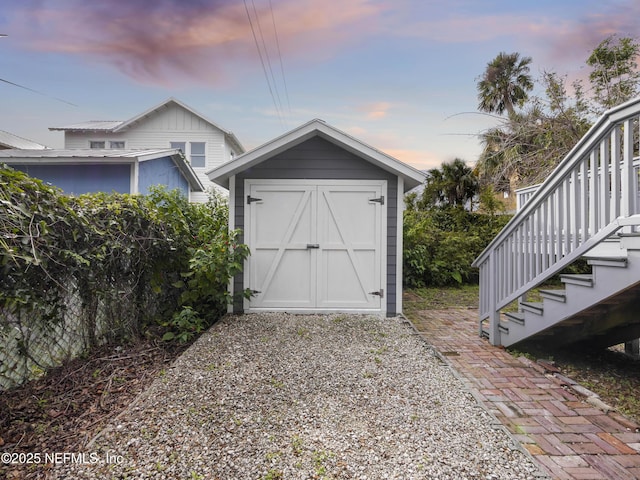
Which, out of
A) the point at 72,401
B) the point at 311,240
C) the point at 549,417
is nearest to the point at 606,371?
the point at 549,417

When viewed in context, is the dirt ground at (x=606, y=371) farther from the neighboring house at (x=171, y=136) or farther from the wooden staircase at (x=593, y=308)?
the neighboring house at (x=171, y=136)

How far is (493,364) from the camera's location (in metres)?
3.40

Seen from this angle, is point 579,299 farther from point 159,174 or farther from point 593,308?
point 159,174

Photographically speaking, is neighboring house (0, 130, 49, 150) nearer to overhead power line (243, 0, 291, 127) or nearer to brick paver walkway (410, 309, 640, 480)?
overhead power line (243, 0, 291, 127)

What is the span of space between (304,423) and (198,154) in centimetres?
1328

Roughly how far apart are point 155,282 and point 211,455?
8.97 feet

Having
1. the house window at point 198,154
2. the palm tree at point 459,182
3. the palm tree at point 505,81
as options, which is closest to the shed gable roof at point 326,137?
the house window at point 198,154

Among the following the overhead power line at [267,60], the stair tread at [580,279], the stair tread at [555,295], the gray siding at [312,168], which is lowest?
the stair tread at [555,295]

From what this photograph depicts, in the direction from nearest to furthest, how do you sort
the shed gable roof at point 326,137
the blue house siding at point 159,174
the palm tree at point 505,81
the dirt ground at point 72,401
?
1. the dirt ground at point 72,401
2. the shed gable roof at point 326,137
3. the blue house siding at point 159,174
4. the palm tree at point 505,81

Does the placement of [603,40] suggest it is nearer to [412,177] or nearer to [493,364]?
[412,177]

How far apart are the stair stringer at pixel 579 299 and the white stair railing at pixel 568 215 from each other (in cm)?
20

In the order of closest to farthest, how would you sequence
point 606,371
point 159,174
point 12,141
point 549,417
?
point 549,417 → point 606,371 → point 159,174 → point 12,141

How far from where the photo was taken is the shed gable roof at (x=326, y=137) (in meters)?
4.58

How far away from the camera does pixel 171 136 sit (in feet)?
44.9
